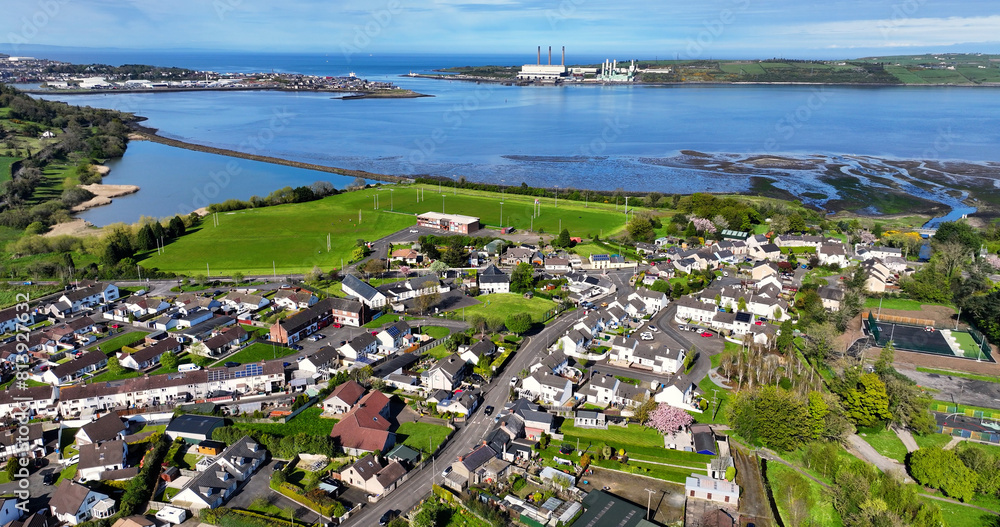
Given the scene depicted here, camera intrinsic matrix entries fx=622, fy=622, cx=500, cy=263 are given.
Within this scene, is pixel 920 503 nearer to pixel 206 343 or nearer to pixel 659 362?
pixel 659 362

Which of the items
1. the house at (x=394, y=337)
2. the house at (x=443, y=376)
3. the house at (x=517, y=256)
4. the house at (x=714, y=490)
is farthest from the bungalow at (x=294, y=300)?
the house at (x=714, y=490)

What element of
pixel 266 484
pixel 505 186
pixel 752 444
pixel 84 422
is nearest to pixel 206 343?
pixel 84 422

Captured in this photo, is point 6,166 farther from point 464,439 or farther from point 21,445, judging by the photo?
point 464,439

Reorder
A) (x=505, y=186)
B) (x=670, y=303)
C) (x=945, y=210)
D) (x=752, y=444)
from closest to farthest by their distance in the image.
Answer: (x=752, y=444) < (x=670, y=303) < (x=945, y=210) < (x=505, y=186)

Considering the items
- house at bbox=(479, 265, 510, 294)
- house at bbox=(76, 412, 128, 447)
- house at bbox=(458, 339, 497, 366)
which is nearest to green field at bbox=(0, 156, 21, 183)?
house at bbox=(76, 412, 128, 447)

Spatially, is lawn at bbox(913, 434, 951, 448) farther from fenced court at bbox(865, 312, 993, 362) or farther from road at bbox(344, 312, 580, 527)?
road at bbox(344, 312, 580, 527)

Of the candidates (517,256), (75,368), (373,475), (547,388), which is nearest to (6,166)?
(75,368)
